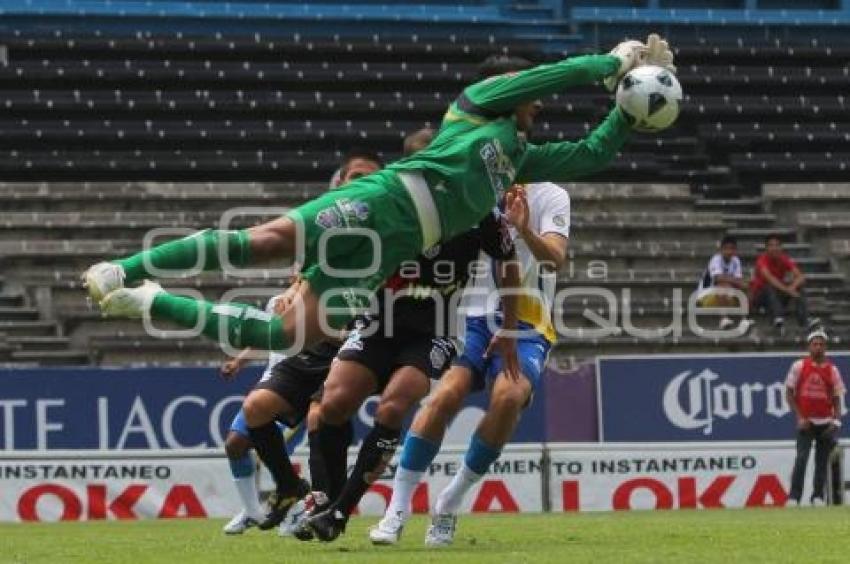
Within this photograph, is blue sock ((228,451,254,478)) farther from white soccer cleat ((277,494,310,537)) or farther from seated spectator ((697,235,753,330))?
seated spectator ((697,235,753,330))

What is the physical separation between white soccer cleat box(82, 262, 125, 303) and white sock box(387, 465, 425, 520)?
236cm

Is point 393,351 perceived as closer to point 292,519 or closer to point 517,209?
point 517,209

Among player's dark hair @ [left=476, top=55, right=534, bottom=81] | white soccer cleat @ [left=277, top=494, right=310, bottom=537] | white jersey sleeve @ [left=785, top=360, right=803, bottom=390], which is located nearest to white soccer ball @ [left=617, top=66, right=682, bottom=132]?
player's dark hair @ [left=476, top=55, right=534, bottom=81]

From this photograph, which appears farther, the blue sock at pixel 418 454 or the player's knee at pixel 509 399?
the player's knee at pixel 509 399

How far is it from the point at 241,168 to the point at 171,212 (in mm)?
1262

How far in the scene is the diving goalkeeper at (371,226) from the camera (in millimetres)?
8219

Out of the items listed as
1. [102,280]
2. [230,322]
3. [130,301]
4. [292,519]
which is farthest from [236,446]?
[102,280]

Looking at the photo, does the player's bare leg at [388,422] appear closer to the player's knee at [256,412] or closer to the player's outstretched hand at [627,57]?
the player's knee at [256,412]

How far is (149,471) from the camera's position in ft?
57.1

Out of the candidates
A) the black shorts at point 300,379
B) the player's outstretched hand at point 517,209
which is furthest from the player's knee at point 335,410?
the player's outstretched hand at point 517,209

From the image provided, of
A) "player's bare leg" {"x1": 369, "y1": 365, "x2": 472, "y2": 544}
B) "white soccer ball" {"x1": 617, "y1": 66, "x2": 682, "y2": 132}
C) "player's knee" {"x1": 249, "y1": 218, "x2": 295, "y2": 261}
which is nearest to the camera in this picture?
"player's knee" {"x1": 249, "y1": 218, "x2": 295, "y2": 261}

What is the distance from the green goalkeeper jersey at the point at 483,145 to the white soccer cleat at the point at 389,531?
5.08ft

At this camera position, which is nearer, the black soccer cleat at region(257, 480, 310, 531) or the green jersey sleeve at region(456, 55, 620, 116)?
the green jersey sleeve at region(456, 55, 620, 116)

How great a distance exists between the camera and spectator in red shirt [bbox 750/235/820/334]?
22344 millimetres
